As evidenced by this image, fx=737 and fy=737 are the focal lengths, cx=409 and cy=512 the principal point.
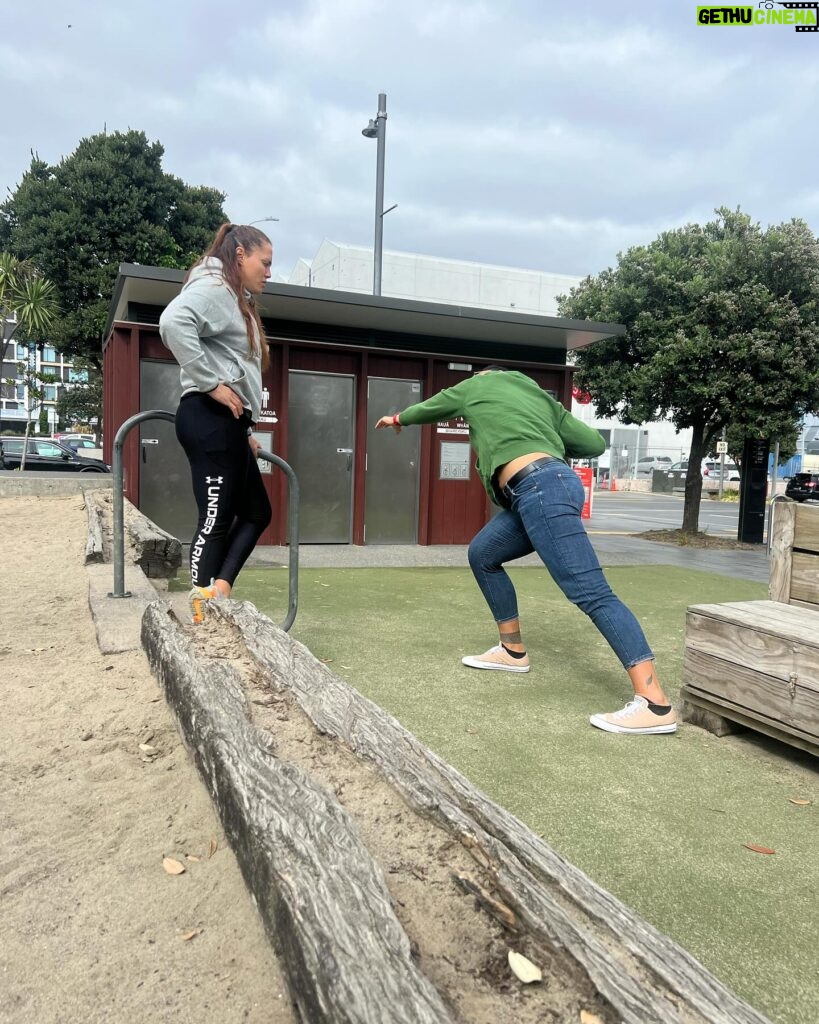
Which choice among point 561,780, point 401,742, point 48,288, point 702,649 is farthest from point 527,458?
point 48,288

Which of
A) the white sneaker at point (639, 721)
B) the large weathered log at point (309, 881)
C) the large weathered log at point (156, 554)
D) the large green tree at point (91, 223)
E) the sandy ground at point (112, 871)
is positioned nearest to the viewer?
the large weathered log at point (309, 881)

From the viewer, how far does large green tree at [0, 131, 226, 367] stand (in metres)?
21.1

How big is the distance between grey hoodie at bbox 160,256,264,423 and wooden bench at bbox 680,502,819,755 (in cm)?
204

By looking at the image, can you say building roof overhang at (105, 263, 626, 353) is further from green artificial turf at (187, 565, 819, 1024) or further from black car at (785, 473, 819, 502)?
black car at (785, 473, 819, 502)

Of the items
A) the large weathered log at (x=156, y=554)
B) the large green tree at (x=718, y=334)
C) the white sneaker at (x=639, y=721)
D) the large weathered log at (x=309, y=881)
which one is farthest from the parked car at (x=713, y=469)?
the large weathered log at (x=309, y=881)

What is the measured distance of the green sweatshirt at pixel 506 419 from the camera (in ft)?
10.4

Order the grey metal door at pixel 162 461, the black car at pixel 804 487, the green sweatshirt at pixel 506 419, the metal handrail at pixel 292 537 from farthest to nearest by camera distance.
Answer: the black car at pixel 804 487, the grey metal door at pixel 162 461, the metal handrail at pixel 292 537, the green sweatshirt at pixel 506 419

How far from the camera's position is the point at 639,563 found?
8797mm

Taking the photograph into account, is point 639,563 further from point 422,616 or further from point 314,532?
point 422,616

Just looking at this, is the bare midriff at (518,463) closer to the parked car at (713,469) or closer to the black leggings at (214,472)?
the black leggings at (214,472)

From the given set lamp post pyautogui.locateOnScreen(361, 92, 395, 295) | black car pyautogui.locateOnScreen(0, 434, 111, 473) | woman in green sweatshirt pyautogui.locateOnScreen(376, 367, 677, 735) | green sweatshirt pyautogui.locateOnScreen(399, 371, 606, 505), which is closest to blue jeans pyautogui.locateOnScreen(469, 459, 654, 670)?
woman in green sweatshirt pyautogui.locateOnScreen(376, 367, 677, 735)

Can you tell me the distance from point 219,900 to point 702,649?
85.0 inches

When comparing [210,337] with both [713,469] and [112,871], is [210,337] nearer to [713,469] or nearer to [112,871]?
[112,871]

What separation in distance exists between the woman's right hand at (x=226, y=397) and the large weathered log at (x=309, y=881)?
1.26 m
